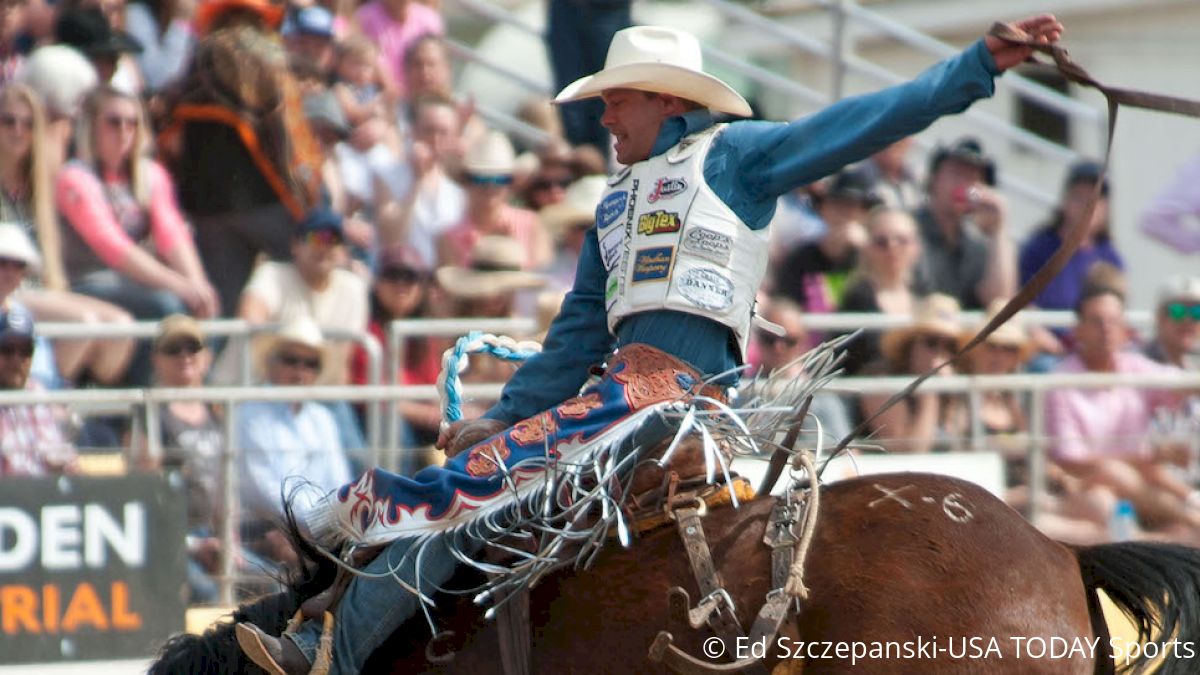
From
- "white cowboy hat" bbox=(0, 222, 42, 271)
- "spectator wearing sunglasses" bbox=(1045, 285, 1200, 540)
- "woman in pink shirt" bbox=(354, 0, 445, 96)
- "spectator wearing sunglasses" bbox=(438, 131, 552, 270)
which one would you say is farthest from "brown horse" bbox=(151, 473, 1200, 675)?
"woman in pink shirt" bbox=(354, 0, 445, 96)

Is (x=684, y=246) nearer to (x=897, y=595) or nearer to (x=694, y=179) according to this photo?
(x=694, y=179)

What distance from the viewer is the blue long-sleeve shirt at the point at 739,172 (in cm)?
421

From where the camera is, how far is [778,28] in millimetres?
11664

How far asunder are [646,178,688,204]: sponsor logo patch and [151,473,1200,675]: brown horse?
0.77 metres

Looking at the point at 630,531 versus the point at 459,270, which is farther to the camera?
the point at 459,270

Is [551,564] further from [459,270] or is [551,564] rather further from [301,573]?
[459,270]

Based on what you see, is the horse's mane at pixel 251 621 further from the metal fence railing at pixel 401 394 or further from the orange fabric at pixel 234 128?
the orange fabric at pixel 234 128

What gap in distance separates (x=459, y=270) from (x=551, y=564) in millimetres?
4115

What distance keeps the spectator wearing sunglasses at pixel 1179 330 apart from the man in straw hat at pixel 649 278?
15.1 ft

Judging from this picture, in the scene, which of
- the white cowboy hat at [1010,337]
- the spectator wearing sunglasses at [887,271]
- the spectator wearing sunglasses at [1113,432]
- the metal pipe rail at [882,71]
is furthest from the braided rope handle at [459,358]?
the metal pipe rail at [882,71]

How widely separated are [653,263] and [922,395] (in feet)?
12.1

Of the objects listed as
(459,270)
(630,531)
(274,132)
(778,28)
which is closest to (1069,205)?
(778,28)

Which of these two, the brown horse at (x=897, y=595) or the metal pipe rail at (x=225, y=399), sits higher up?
the brown horse at (x=897, y=595)

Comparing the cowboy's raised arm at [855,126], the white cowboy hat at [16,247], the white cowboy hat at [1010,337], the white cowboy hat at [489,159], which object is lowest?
the white cowboy hat at [1010,337]
